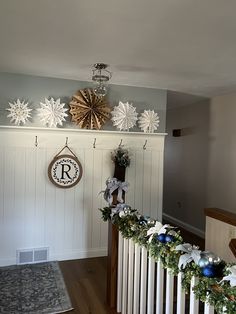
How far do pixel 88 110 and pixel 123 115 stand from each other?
1.54ft

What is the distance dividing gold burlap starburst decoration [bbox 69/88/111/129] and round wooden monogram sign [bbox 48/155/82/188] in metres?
0.47

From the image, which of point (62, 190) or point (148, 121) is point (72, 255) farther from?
point (148, 121)

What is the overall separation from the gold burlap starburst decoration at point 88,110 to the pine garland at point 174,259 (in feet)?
4.55

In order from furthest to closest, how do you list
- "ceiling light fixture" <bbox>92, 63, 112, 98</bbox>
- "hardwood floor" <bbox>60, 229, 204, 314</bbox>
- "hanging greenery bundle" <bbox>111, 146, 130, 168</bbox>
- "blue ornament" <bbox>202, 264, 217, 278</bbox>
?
"hanging greenery bundle" <bbox>111, 146, 130, 168</bbox> < "ceiling light fixture" <bbox>92, 63, 112, 98</bbox> < "hardwood floor" <bbox>60, 229, 204, 314</bbox> < "blue ornament" <bbox>202, 264, 217, 278</bbox>

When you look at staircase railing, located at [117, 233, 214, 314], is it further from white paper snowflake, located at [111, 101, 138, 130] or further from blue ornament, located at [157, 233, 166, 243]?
white paper snowflake, located at [111, 101, 138, 130]

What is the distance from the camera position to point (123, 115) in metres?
3.84

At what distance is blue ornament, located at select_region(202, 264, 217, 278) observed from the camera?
1438 mm

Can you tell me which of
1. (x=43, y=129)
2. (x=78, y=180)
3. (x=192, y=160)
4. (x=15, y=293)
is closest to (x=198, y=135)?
(x=192, y=160)

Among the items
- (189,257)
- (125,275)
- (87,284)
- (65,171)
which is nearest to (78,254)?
(87,284)

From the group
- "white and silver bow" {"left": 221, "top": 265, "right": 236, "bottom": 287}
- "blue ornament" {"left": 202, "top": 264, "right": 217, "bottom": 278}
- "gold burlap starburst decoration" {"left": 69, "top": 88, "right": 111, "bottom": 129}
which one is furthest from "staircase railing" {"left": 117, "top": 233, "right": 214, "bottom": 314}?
"gold burlap starburst decoration" {"left": 69, "top": 88, "right": 111, "bottom": 129}

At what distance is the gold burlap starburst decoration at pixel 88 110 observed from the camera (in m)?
3.69

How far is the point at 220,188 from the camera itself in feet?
15.2

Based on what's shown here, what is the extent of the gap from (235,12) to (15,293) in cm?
304

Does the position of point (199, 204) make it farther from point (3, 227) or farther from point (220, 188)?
point (3, 227)
